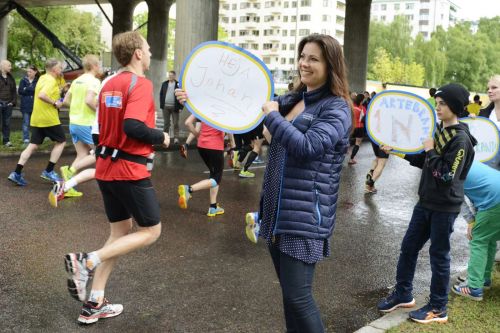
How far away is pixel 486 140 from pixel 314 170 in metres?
2.94

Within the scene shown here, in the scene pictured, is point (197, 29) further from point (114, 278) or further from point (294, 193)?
point (294, 193)

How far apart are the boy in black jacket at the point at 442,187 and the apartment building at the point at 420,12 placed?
142394 mm

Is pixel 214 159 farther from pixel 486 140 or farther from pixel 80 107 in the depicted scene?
pixel 486 140

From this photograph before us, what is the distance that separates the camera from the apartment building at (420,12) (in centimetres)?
14050

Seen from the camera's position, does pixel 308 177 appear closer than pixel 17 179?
Yes

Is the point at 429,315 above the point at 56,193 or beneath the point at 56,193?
beneath

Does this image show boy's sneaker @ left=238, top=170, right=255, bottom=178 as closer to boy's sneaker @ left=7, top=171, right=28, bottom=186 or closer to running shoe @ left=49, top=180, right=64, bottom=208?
boy's sneaker @ left=7, top=171, right=28, bottom=186

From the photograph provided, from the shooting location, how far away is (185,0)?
1748cm

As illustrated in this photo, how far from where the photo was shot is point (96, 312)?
407 cm

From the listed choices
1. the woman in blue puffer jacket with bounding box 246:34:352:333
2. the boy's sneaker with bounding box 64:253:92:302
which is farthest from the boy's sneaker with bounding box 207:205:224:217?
the woman in blue puffer jacket with bounding box 246:34:352:333

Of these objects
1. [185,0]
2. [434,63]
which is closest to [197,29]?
[185,0]

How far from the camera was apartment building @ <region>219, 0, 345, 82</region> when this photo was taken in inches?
4414

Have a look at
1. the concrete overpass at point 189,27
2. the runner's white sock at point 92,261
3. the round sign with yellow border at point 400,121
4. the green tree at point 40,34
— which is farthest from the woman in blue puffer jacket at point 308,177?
the green tree at point 40,34

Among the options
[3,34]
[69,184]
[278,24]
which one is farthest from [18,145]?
[278,24]
